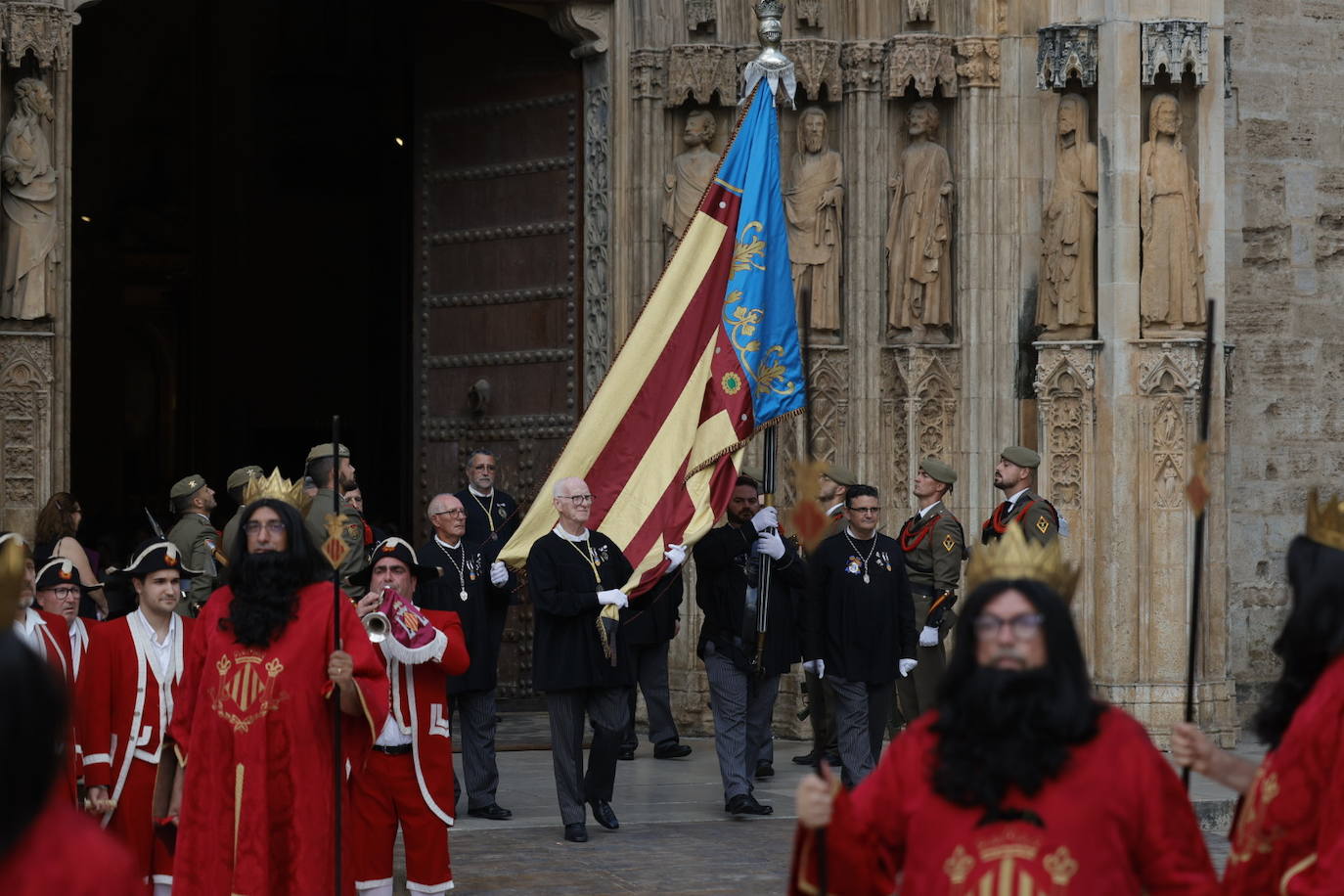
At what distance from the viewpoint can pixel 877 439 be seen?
47.4ft

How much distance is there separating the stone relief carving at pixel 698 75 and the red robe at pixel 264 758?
25.5ft

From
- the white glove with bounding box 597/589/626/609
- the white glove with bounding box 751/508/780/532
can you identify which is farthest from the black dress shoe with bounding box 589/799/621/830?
the white glove with bounding box 751/508/780/532

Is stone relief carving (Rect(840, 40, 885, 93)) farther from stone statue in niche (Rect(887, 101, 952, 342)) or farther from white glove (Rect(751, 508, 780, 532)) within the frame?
white glove (Rect(751, 508, 780, 532))

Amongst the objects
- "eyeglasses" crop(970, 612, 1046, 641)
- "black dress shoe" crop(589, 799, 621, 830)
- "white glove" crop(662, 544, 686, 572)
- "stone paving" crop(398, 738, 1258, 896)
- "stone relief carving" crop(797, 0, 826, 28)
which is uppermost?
"stone relief carving" crop(797, 0, 826, 28)

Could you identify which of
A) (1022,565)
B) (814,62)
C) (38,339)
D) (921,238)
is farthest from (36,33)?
(1022,565)

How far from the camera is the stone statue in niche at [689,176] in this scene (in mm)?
14430

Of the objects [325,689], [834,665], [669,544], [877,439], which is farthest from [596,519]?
[325,689]

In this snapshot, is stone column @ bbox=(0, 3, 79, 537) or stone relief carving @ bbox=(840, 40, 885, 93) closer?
stone column @ bbox=(0, 3, 79, 537)

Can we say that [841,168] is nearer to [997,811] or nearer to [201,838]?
[201,838]

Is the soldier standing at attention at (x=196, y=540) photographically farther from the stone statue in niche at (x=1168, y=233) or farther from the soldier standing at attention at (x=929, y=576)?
the stone statue in niche at (x=1168, y=233)

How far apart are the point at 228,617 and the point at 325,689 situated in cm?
40

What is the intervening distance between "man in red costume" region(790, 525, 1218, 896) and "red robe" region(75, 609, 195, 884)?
412cm

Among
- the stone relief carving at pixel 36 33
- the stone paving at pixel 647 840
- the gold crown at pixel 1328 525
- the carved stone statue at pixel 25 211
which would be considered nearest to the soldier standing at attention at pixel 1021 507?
the stone paving at pixel 647 840

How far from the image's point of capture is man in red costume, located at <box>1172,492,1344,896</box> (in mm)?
4723
